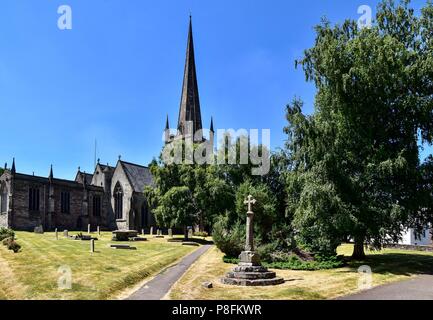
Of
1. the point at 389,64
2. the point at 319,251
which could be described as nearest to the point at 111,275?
the point at 319,251

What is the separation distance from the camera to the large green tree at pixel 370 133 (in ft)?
83.4

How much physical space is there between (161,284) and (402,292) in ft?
35.6

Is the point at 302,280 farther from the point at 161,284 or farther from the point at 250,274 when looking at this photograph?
the point at 161,284

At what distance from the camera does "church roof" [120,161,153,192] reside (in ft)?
241

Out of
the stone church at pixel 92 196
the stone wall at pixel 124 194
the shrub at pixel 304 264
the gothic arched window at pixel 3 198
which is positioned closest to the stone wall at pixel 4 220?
the stone church at pixel 92 196

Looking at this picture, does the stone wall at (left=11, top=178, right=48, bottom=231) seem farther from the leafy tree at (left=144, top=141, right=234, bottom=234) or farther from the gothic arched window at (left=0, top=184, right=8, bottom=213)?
the leafy tree at (left=144, top=141, right=234, bottom=234)

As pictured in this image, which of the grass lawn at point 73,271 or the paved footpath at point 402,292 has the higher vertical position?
the grass lawn at point 73,271

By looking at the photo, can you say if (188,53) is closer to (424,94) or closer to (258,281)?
(424,94)

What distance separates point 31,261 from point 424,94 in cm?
2595

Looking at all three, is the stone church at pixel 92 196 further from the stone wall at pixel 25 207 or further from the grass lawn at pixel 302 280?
the grass lawn at pixel 302 280

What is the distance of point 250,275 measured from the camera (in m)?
20.5

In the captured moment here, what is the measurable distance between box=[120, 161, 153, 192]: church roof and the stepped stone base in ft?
174

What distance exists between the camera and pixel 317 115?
95.9 feet

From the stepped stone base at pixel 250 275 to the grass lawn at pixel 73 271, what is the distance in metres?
4.82
